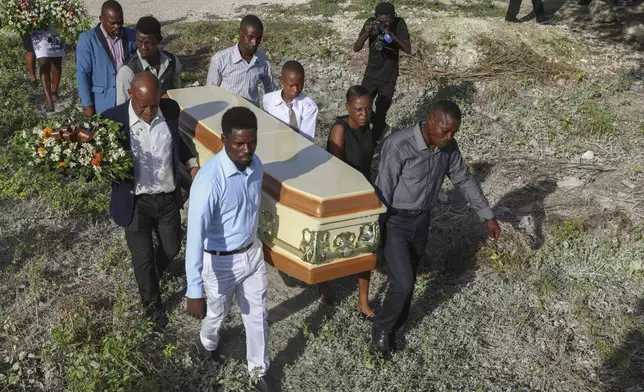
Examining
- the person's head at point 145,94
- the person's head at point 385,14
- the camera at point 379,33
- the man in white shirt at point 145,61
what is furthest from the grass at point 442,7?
the person's head at point 145,94

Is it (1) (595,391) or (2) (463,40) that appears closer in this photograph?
(1) (595,391)

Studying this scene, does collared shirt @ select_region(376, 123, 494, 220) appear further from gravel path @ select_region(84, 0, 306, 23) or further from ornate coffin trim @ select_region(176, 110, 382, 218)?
gravel path @ select_region(84, 0, 306, 23)

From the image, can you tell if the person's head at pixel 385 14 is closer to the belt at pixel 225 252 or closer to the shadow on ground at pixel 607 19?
the belt at pixel 225 252

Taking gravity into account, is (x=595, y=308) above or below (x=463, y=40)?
below

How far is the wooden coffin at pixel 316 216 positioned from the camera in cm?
409

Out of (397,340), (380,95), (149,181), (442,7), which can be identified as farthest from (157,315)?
(442,7)

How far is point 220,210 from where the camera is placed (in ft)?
11.8

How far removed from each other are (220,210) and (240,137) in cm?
40

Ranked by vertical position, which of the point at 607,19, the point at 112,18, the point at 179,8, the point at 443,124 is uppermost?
the point at 112,18

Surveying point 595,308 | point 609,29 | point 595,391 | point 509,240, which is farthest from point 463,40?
point 595,391

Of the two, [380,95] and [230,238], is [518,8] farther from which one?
[230,238]

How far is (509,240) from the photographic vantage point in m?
5.70

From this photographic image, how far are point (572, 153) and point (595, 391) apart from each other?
3.53 m

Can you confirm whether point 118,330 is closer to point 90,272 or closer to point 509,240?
point 90,272
